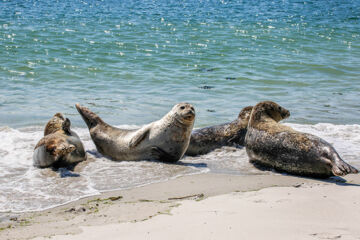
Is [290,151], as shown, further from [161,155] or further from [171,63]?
[171,63]

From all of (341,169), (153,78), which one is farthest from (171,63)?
(341,169)

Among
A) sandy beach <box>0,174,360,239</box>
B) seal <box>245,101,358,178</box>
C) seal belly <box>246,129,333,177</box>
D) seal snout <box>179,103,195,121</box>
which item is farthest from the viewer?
seal snout <box>179,103,195,121</box>

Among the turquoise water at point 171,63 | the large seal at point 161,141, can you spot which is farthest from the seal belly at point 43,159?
the turquoise water at point 171,63

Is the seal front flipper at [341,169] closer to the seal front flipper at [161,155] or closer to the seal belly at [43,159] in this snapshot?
the seal front flipper at [161,155]

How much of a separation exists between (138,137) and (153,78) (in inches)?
245

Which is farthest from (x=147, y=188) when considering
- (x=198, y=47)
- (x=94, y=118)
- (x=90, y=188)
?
(x=198, y=47)

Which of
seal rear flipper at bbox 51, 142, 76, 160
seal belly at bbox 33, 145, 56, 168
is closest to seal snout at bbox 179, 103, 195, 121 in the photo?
seal rear flipper at bbox 51, 142, 76, 160

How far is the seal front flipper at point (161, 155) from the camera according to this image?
22.2ft

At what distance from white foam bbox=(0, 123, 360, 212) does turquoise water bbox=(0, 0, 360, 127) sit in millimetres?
1493

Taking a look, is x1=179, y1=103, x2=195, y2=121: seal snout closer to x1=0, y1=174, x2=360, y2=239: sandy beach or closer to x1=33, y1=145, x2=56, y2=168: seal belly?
x1=0, y1=174, x2=360, y2=239: sandy beach

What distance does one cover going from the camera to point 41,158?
625 centimetres

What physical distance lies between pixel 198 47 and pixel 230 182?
40.9 feet

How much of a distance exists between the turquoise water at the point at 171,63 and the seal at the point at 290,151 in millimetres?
2505

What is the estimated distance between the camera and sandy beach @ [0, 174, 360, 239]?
368 centimetres
